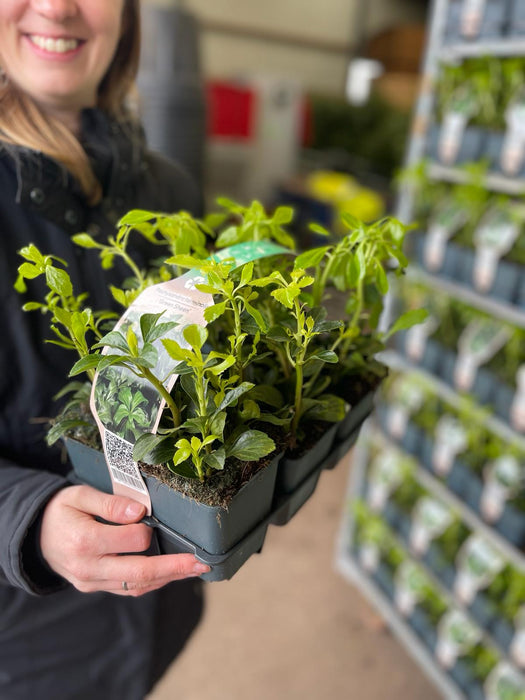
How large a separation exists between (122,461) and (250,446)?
131mm

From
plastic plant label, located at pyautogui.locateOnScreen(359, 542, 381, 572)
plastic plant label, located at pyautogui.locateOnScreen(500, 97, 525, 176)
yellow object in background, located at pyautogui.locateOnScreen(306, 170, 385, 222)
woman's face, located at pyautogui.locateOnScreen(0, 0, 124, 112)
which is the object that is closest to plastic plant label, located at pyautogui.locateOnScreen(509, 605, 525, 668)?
plastic plant label, located at pyautogui.locateOnScreen(359, 542, 381, 572)

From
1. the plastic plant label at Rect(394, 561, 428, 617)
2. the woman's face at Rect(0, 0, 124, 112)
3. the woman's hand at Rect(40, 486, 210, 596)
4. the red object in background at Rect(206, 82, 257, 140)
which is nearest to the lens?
the woman's hand at Rect(40, 486, 210, 596)

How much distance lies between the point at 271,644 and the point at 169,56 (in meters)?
2.58

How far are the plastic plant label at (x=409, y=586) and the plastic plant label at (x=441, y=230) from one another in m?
1.03

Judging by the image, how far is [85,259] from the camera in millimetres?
771

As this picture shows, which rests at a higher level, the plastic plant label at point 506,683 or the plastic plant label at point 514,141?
the plastic plant label at point 514,141

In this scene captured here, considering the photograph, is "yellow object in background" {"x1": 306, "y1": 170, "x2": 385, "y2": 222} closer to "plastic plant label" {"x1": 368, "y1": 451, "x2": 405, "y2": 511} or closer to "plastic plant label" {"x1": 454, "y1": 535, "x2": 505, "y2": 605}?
"plastic plant label" {"x1": 368, "y1": 451, "x2": 405, "y2": 511}

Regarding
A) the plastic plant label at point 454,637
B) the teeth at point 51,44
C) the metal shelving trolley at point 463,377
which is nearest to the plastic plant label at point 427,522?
the metal shelving trolley at point 463,377

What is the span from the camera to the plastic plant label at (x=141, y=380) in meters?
0.47

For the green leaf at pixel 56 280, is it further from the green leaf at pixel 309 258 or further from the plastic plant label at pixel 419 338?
the plastic plant label at pixel 419 338

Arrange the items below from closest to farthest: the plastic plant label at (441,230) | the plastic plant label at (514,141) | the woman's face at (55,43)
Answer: the woman's face at (55,43)
the plastic plant label at (514,141)
the plastic plant label at (441,230)

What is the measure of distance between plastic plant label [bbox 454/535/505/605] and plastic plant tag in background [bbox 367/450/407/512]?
31cm

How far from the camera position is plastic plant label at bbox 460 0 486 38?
142 centimetres

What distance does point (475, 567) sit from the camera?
5.25 ft
